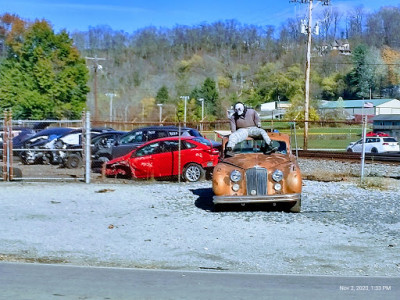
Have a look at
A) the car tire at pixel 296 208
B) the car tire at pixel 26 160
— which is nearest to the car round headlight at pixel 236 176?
the car tire at pixel 296 208

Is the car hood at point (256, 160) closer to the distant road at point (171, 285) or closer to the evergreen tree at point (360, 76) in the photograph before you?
the distant road at point (171, 285)

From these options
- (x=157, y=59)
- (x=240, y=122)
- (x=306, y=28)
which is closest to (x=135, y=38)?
(x=157, y=59)

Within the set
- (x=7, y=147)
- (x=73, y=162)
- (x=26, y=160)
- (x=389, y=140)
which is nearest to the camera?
(x=7, y=147)

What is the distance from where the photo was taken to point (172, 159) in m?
19.7

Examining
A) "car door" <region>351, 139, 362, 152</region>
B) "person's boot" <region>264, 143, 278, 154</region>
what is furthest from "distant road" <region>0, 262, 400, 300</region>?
"car door" <region>351, 139, 362, 152</region>

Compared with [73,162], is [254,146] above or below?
above

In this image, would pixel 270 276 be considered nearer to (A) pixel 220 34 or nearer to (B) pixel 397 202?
(B) pixel 397 202

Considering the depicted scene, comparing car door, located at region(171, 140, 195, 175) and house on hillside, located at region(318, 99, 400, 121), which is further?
house on hillside, located at region(318, 99, 400, 121)

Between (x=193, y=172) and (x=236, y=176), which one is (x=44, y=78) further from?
(x=236, y=176)

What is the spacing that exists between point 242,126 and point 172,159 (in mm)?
5076

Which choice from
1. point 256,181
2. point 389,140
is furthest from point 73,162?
point 389,140

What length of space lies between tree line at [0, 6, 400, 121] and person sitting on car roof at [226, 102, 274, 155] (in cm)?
3708

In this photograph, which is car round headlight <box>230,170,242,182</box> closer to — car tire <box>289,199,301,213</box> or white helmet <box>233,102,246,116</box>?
car tire <box>289,199,301,213</box>

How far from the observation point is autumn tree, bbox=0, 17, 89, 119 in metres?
55.5
